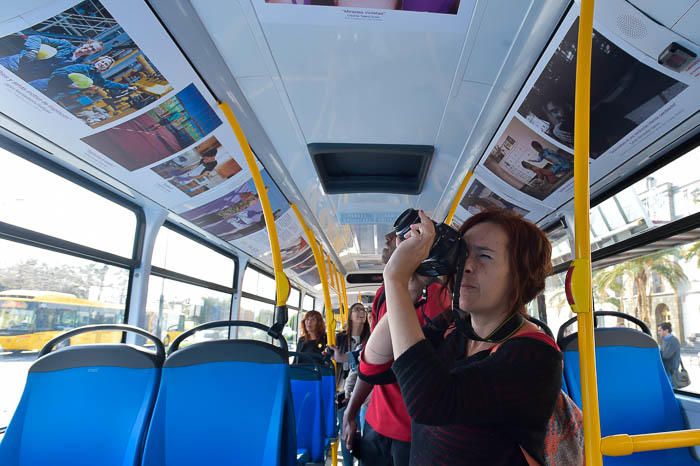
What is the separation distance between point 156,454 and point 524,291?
1534 mm

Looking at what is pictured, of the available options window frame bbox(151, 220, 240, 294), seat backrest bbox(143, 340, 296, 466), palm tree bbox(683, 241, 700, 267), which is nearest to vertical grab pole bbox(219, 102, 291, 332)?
seat backrest bbox(143, 340, 296, 466)

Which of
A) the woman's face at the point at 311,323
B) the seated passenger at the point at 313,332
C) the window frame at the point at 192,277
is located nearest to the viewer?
the window frame at the point at 192,277

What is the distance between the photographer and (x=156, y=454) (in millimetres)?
1688

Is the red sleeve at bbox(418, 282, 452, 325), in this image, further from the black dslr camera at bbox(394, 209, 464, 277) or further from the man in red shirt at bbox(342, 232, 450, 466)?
the black dslr camera at bbox(394, 209, 464, 277)

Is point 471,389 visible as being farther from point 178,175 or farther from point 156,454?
point 178,175

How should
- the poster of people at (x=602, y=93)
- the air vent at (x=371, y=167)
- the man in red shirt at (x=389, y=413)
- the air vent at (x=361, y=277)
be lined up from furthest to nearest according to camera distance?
the air vent at (x=361, y=277)
the air vent at (x=371, y=167)
the poster of people at (x=602, y=93)
the man in red shirt at (x=389, y=413)

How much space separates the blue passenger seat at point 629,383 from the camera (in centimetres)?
224

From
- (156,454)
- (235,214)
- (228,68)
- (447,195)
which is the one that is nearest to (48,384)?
(156,454)

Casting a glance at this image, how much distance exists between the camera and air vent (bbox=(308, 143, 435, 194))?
9.75ft

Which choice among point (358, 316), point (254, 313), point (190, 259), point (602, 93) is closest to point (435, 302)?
point (602, 93)

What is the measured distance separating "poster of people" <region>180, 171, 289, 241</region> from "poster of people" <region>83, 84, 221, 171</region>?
31.8 inches

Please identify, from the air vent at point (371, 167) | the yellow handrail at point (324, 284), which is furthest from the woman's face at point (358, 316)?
the air vent at point (371, 167)

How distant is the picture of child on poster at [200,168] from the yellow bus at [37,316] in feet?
3.32

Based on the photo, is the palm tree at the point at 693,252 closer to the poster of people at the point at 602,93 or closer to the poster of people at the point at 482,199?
the poster of people at the point at 602,93
